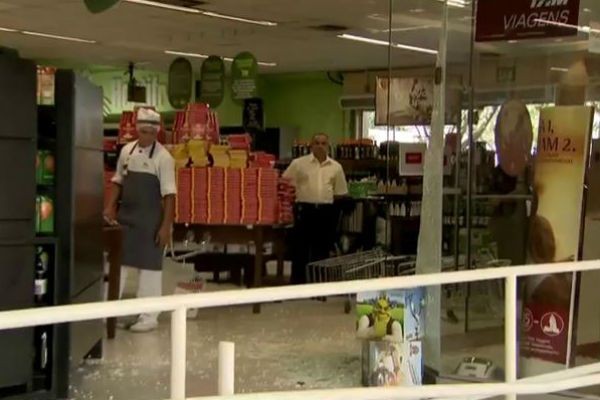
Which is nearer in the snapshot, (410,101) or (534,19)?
(534,19)

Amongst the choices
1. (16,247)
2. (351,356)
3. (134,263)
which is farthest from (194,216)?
(16,247)

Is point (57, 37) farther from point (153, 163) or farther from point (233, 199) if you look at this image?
point (153, 163)

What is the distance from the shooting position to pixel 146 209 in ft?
Result: 24.2

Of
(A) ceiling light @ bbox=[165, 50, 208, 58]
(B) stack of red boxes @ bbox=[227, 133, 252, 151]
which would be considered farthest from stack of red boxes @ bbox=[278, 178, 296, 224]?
(A) ceiling light @ bbox=[165, 50, 208, 58]

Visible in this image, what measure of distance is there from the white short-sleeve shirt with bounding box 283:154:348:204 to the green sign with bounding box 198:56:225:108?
361 centimetres

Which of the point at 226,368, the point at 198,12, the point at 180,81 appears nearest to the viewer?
the point at 226,368

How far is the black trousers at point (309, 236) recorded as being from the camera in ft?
32.9

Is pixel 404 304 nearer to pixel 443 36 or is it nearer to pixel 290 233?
pixel 443 36

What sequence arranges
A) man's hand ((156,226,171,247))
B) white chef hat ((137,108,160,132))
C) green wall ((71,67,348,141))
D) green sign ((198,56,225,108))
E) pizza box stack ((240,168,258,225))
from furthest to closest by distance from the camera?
green wall ((71,67,348,141))
green sign ((198,56,225,108))
pizza box stack ((240,168,258,225))
white chef hat ((137,108,160,132))
man's hand ((156,226,171,247))

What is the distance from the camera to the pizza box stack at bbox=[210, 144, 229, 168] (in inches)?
344

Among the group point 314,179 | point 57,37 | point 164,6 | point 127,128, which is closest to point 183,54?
point 57,37

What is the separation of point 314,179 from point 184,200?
195cm

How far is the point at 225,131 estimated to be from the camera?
19312 mm

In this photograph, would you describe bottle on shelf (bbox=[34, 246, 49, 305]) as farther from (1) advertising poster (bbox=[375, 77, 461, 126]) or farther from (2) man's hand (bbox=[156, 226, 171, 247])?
(1) advertising poster (bbox=[375, 77, 461, 126])
